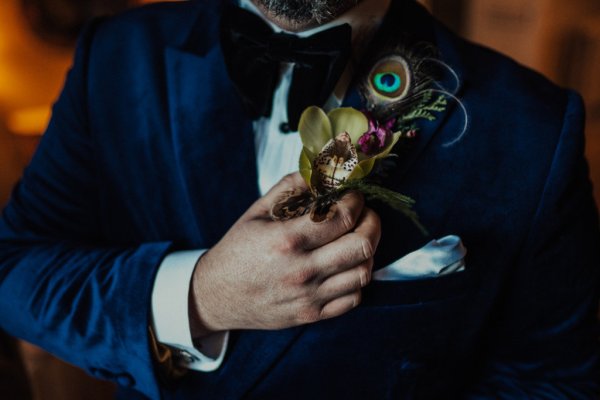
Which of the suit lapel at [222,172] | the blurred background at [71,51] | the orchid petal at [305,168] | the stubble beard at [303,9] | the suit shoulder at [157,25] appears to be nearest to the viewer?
the orchid petal at [305,168]

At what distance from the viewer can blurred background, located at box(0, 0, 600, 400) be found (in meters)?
2.03

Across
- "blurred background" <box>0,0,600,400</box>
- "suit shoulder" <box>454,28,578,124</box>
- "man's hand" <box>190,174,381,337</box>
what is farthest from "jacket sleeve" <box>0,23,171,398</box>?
"blurred background" <box>0,0,600,400</box>

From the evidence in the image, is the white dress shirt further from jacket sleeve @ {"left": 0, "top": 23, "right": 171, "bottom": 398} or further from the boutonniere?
the boutonniere

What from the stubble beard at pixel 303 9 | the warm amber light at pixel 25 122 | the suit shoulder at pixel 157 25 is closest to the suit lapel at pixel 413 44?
the stubble beard at pixel 303 9

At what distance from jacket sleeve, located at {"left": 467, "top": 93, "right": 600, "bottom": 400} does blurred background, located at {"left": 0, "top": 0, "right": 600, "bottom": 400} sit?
4.87 ft

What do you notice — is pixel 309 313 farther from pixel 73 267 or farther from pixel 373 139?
pixel 73 267

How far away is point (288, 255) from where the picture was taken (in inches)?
26.1

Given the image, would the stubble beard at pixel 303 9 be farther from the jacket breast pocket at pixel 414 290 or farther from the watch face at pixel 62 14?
the watch face at pixel 62 14

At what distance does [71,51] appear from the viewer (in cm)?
244

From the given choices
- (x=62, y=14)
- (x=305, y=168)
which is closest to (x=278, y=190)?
(x=305, y=168)

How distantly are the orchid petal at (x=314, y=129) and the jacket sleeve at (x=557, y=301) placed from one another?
40cm

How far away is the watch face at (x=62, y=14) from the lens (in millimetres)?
2268

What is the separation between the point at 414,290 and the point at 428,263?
0.17 ft

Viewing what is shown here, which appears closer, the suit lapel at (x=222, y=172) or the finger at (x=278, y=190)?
the finger at (x=278, y=190)
